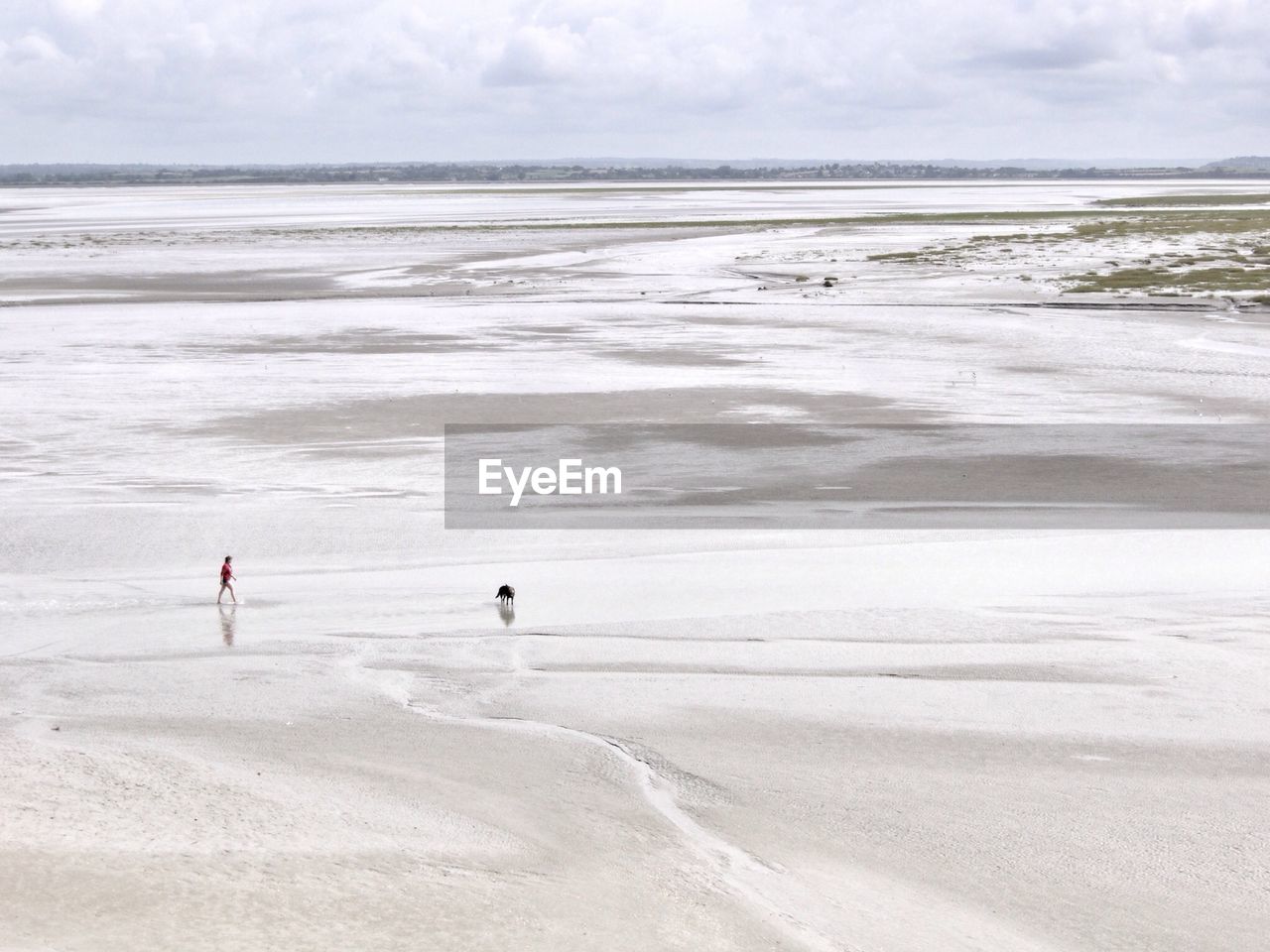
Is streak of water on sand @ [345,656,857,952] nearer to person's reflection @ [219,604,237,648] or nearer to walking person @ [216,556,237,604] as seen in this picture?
person's reflection @ [219,604,237,648]

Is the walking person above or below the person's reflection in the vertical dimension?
above

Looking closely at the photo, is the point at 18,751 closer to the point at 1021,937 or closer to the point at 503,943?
the point at 503,943

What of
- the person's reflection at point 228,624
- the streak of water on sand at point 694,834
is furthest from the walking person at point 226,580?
the streak of water on sand at point 694,834

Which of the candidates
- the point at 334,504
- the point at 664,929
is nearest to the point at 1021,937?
the point at 664,929

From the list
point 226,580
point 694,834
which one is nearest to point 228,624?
point 226,580

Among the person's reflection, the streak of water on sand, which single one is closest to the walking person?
the person's reflection

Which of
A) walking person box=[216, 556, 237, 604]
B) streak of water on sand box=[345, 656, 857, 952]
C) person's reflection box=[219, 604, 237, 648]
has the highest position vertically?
walking person box=[216, 556, 237, 604]

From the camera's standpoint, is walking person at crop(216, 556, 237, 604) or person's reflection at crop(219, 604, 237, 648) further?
walking person at crop(216, 556, 237, 604)

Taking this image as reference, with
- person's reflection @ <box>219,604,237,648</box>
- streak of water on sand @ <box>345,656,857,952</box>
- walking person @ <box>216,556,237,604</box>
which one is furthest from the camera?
walking person @ <box>216,556,237,604</box>

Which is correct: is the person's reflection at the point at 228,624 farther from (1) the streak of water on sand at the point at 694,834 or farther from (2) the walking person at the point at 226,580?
(1) the streak of water on sand at the point at 694,834
